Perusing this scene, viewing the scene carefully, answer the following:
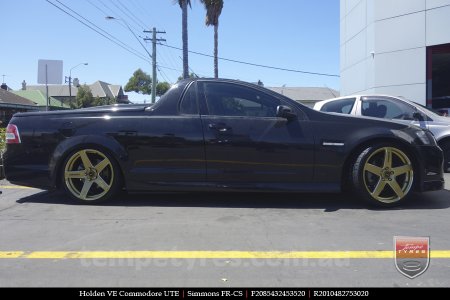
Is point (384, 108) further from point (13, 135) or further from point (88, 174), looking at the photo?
point (13, 135)

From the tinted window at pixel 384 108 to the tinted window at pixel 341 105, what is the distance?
0.79 feet

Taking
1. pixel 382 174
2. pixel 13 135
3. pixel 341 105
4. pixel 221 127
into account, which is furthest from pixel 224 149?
pixel 341 105

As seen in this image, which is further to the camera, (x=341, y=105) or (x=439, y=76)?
(x=439, y=76)

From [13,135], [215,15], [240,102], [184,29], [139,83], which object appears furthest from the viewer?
[139,83]

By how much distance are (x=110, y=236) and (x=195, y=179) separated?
1390mm

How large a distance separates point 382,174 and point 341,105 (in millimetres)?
3612

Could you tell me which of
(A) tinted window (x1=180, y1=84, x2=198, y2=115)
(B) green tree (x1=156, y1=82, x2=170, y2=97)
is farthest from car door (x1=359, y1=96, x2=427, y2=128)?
(B) green tree (x1=156, y1=82, x2=170, y2=97)

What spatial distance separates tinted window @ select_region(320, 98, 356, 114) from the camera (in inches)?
332

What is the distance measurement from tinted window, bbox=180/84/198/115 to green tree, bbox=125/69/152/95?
214 ft

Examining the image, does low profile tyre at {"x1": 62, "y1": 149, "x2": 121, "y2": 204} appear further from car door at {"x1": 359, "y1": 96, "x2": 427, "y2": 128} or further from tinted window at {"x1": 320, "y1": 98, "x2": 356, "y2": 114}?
car door at {"x1": 359, "y1": 96, "x2": 427, "y2": 128}

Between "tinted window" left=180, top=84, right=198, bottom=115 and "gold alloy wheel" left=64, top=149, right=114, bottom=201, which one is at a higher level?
"tinted window" left=180, top=84, right=198, bottom=115

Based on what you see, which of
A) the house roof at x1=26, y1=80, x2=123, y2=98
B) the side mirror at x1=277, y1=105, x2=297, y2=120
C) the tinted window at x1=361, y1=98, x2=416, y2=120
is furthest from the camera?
the house roof at x1=26, y1=80, x2=123, y2=98

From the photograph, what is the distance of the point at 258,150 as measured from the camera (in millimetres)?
5117
